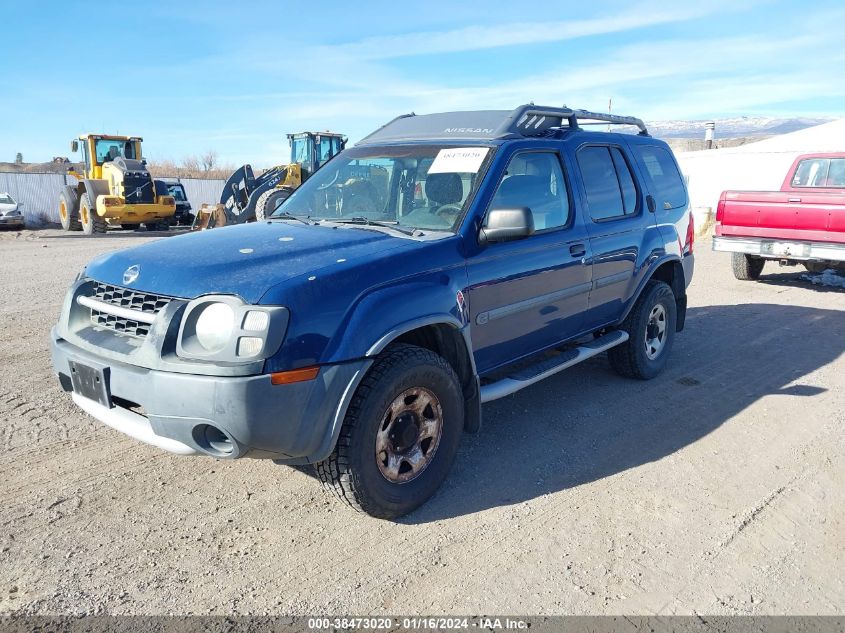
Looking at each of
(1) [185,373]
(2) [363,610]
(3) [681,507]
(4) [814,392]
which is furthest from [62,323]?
(4) [814,392]

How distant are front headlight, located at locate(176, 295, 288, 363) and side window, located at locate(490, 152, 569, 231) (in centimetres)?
168

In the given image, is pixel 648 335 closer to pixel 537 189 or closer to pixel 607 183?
pixel 607 183

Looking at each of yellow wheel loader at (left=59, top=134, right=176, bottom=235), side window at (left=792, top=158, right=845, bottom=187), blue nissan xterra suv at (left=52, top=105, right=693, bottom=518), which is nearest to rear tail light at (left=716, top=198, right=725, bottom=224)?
side window at (left=792, top=158, right=845, bottom=187)

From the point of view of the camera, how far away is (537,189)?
14.1ft

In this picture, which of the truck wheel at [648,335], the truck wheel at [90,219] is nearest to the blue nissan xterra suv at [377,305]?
the truck wheel at [648,335]

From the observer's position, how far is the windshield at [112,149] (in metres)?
21.7

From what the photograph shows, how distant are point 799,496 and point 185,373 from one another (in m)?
3.33

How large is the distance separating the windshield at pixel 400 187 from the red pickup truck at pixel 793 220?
7.28 meters

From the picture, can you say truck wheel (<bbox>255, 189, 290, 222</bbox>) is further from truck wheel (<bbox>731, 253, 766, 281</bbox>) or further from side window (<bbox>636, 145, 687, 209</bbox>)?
side window (<bbox>636, 145, 687, 209</bbox>)

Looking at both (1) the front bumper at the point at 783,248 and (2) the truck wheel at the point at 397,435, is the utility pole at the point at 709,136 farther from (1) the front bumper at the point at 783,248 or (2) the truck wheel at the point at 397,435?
(2) the truck wheel at the point at 397,435

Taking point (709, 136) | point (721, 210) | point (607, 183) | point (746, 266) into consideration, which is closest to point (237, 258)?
point (607, 183)

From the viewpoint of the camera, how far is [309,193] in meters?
4.59

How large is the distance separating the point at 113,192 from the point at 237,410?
20.7m

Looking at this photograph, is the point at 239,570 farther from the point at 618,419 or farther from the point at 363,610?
the point at 618,419
